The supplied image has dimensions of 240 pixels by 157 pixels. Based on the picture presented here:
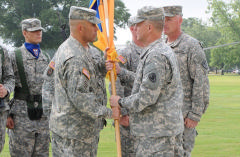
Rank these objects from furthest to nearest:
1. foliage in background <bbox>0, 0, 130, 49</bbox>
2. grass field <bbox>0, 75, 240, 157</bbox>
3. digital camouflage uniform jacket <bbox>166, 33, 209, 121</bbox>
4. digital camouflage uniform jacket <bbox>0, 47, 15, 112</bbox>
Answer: foliage in background <bbox>0, 0, 130, 49</bbox>, grass field <bbox>0, 75, 240, 157</bbox>, digital camouflage uniform jacket <bbox>0, 47, 15, 112</bbox>, digital camouflage uniform jacket <bbox>166, 33, 209, 121</bbox>

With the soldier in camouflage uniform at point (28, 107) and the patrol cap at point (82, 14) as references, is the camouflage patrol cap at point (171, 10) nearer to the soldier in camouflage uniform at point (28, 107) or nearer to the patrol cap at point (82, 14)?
the patrol cap at point (82, 14)

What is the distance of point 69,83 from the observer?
3336mm

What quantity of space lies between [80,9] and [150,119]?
1.31 meters

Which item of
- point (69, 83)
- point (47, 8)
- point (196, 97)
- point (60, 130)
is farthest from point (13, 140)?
point (47, 8)

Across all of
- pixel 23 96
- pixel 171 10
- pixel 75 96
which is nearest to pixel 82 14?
pixel 75 96

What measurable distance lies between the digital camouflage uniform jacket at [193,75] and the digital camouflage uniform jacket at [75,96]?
1.34 m

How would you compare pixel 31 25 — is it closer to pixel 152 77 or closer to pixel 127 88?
pixel 127 88

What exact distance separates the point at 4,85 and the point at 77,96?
178cm

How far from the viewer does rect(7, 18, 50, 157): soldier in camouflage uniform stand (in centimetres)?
504

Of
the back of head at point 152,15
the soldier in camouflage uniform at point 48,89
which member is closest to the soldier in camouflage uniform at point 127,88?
the soldier in camouflage uniform at point 48,89

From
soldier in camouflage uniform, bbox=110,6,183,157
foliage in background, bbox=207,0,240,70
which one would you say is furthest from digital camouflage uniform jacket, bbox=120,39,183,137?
foliage in background, bbox=207,0,240,70

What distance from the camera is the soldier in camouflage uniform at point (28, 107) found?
5.04m

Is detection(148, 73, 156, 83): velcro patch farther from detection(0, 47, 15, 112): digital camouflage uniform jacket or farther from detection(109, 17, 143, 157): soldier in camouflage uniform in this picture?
detection(0, 47, 15, 112): digital camouflage uniform jacket

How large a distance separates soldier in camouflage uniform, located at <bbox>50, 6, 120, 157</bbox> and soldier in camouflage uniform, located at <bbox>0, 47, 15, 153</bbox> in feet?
4.08
